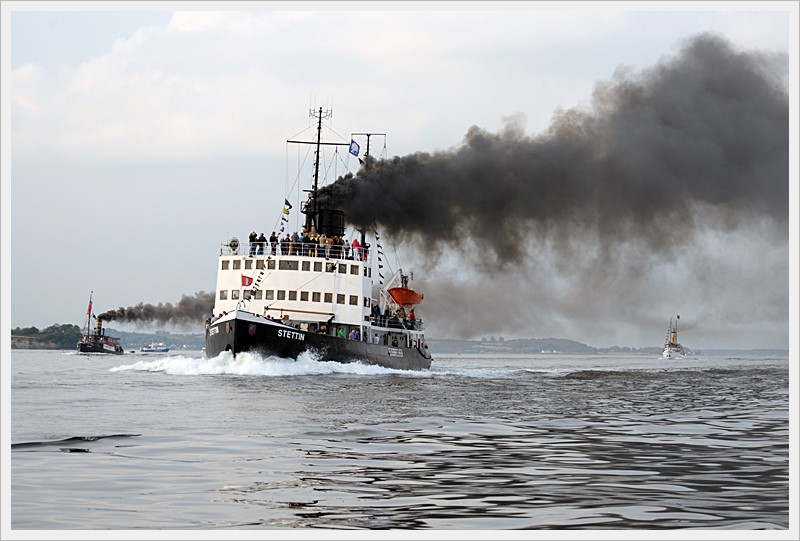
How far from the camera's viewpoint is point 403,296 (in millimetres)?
64562

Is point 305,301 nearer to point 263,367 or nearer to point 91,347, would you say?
point 263,367

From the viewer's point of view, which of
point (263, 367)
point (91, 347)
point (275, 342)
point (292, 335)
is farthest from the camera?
point (91, 347)

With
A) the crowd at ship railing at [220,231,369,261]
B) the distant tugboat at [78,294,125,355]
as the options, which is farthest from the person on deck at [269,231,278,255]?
the distant tugboat at [78,294,125,355]

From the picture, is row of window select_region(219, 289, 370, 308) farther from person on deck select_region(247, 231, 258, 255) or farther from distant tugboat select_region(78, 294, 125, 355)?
distant tugboat select_region(78, 294, 125, 355)

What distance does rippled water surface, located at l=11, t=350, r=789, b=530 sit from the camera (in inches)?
422

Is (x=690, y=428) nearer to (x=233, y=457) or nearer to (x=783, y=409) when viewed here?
(x=783, y=409)

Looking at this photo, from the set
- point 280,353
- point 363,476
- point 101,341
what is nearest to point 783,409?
point 363,476

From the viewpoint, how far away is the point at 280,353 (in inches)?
1836

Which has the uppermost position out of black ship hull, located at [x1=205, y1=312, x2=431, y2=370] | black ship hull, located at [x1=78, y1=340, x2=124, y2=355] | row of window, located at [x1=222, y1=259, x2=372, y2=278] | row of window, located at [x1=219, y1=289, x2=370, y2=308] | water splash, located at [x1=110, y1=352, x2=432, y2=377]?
row of window, located at [x1=222, y1=259, x2=372, y2=278]

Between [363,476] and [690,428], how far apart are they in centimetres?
1112

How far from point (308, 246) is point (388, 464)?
132ft

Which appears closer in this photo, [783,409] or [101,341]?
[783,409]

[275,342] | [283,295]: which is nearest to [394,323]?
[283,295]

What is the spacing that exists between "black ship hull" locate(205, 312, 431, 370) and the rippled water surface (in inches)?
634
